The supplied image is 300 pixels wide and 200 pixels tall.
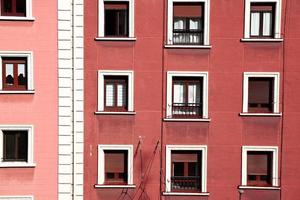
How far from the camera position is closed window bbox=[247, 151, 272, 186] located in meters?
12.3

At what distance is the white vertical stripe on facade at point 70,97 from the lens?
12.0 metres

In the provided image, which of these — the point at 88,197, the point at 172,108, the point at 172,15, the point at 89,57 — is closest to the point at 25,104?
the point at 89,57

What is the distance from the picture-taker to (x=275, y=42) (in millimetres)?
11969

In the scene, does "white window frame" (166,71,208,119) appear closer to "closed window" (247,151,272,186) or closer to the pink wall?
"closed window" (247,151,272,186)

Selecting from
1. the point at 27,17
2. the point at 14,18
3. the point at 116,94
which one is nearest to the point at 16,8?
the point at 14,18

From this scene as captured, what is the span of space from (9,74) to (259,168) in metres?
9.26

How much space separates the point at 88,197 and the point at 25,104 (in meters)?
3.86

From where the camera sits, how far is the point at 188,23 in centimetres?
1225

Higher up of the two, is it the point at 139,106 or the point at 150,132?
the point at 139,106

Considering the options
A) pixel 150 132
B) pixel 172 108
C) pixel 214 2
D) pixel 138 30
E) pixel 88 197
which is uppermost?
pixel 214 2

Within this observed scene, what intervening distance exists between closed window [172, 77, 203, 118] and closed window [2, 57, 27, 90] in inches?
205

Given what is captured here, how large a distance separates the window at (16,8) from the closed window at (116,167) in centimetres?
552

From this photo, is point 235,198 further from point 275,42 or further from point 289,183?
point 275,42

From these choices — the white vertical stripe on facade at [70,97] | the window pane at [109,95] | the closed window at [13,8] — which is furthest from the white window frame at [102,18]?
the closed window at [13,8]
